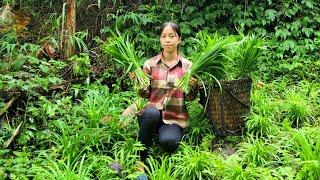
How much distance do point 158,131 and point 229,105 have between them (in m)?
0.69

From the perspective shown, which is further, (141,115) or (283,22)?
(283,22)

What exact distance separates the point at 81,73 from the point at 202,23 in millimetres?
1737

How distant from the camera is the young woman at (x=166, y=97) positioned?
3816mm

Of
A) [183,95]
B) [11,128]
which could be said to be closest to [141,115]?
[183,95]

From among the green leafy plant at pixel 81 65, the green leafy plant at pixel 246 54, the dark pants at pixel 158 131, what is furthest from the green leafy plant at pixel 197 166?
the green leafy plant at pixel 81 65

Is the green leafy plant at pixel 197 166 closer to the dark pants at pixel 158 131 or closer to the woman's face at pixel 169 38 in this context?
the dark pants at pixel 158 131

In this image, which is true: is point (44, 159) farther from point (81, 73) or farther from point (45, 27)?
point (45, 27)

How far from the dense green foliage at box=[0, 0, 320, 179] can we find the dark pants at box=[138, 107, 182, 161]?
95mm

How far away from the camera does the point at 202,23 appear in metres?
5.95

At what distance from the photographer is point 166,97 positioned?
394cm

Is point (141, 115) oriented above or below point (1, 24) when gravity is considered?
below

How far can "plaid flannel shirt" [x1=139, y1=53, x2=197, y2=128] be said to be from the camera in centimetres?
393

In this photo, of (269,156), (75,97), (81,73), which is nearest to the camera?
(269,156)

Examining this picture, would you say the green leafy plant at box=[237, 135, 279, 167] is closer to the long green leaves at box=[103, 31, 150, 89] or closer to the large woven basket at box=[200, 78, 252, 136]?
the large woven basket at box=[200, 78, 252, 136]
